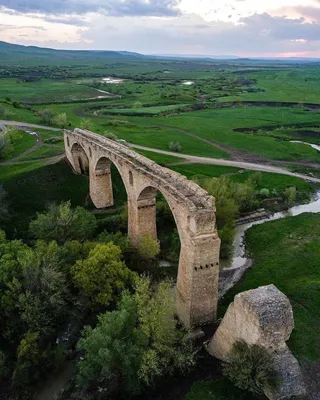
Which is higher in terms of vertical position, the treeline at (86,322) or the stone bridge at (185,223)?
the stone bridge at (185,223)

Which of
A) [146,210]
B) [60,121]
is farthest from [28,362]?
[60,121]

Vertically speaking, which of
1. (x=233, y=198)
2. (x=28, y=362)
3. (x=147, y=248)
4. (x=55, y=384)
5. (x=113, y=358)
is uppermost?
(x=233, y=198)

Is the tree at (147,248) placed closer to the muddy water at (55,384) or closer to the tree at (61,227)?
the tree at (61,227)

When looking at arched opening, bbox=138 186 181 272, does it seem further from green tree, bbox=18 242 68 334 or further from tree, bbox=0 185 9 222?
tree, bbox=0 185 9 222

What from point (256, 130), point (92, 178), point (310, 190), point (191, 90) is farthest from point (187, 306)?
point (191, 90)

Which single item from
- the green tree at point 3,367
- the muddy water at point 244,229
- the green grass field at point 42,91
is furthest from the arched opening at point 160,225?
the green grass field at point 42,91

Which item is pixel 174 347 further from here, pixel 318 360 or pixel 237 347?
pixel 318 360

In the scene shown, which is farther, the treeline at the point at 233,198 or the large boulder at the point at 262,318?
the treeline at the point at 233,198

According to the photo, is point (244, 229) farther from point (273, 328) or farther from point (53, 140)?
point (53, 140)
